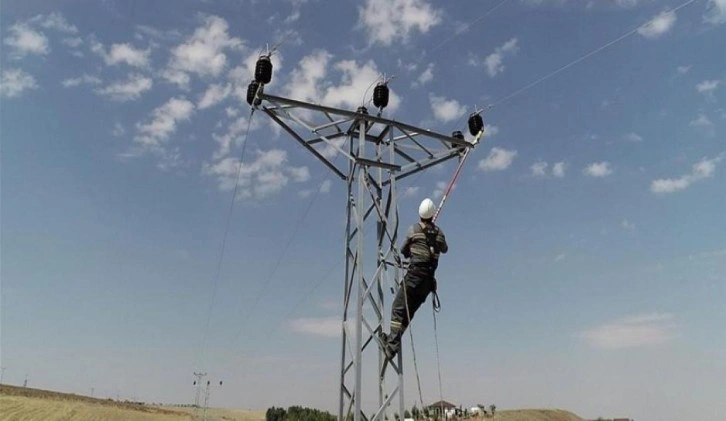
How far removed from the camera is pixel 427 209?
360 inches

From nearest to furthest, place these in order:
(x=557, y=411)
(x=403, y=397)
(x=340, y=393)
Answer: (x=403, y=397), (x=340, y=393), (x=557, y=411)

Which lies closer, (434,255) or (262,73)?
(434,255)

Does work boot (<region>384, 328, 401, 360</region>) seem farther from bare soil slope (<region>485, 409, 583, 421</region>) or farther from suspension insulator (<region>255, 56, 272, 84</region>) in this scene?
bare soil slope (<region>485, 409, 583, 421</region>)

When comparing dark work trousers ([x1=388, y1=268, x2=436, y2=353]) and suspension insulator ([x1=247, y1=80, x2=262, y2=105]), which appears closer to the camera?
dark work trousers ([x1=388, y1=268, x2=436, y2=353])

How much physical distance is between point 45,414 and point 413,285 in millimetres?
→ 70457

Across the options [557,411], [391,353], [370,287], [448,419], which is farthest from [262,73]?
[557,411]

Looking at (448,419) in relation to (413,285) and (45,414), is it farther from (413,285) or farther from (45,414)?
(45,414)

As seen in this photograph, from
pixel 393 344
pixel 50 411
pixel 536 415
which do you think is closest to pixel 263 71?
pixel 393 344

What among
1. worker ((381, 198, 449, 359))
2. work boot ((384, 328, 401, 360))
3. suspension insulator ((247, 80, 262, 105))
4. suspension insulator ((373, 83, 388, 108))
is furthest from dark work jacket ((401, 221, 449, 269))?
suspension insulator ((247, 80, 262, 105))

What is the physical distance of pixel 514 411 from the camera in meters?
55.3

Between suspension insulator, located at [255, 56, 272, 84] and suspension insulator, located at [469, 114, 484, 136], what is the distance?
14.3 feet

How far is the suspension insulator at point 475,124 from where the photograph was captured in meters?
11.3

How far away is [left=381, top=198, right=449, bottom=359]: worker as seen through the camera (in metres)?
8.98

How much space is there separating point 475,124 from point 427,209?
3120 millimetres
